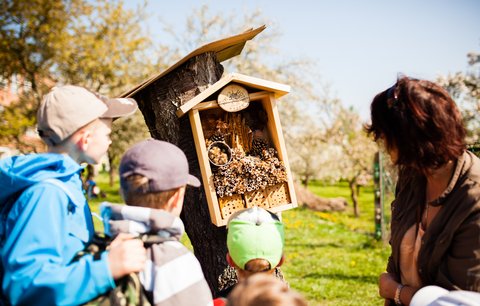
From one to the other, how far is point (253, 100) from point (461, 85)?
1384 centimetres

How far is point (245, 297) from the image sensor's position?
141 centimetres

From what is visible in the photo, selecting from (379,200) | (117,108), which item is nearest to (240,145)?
(117,108)

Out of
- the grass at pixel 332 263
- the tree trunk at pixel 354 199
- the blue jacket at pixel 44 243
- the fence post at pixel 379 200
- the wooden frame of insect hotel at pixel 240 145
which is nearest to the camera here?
the blue jacket at pixel 44 243

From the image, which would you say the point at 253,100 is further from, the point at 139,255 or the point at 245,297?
the point at 245,297

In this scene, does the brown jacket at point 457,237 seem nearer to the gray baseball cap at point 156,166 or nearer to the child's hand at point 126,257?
the gray baseball cap at point 156,166

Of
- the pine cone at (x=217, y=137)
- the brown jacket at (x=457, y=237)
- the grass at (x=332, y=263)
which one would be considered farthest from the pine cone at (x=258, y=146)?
the grass at (x=332, y=263)

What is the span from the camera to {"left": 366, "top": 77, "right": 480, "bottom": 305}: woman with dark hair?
1.77 metres

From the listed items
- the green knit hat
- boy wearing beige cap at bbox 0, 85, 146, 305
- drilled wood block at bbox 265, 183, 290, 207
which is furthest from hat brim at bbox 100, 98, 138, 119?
drilled wood block at bbox 265, 183, 290, 207

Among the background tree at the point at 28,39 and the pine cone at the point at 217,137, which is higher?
the background tree at the point at 28,39

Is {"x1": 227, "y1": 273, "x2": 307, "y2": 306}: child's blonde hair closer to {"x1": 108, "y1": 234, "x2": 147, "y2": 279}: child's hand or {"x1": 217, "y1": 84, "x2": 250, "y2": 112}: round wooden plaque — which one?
{"x1": 108, "y1": 234, "x2": 147, "y2": 279}: child's hand

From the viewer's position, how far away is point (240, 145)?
302 cm

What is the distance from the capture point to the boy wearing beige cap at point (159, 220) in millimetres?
1683

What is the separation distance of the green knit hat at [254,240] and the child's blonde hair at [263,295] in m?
0.61

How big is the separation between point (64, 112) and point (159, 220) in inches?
24.9
